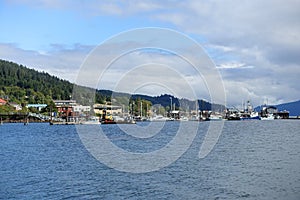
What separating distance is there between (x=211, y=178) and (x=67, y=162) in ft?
54.0

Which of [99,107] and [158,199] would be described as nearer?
[158,199]

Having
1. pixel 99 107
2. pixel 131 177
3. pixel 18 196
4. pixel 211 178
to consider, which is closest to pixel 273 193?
pixel 211 178

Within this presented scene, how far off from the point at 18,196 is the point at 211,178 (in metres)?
14.0

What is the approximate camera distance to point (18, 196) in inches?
1066

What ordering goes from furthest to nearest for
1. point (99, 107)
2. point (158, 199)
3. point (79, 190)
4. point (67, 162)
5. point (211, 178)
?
point (99, 107) < point (67, 162) < point (211, 178) < point (79, 190) < point (158, 199)

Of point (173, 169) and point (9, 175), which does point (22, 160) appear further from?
point (173, 169)

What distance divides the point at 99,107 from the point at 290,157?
470 ft

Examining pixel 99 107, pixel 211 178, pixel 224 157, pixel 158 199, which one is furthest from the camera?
pixel 99 107

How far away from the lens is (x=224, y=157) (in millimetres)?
46969

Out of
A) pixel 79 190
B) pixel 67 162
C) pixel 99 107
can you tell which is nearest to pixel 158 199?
pixel 79 190

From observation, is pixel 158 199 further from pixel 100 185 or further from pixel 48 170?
pixel 48 170

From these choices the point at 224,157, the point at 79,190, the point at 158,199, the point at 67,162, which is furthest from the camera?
the point at 224,157

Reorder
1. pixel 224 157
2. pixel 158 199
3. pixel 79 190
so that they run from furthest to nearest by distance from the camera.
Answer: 1. pixel 224 157
2. pixel 79 190
3. pixel 158 199

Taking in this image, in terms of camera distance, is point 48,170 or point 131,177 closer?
point 131,177
